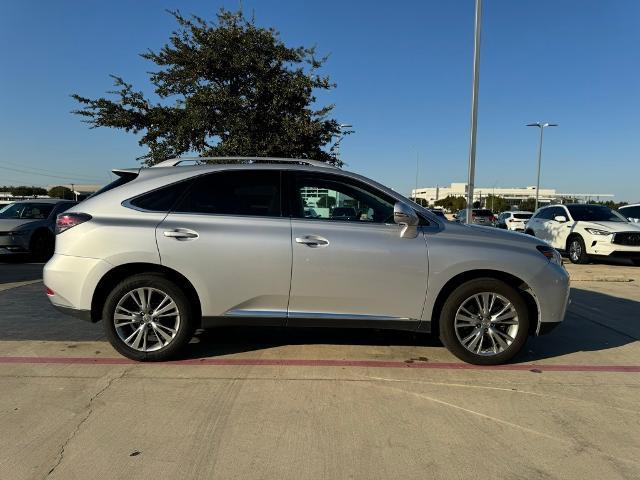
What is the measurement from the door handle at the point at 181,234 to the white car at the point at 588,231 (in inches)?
454

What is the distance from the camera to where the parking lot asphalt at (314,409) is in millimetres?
2961

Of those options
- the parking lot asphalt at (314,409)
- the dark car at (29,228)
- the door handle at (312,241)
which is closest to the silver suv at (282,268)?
the door handle at (312,241)

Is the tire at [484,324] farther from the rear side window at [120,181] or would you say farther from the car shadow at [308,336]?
the rear side window at [120,181]

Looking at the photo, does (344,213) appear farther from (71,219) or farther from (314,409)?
(71,219)

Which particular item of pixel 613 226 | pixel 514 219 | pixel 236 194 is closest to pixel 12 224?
pixel 236 194

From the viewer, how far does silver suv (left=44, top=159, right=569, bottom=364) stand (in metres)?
4.43

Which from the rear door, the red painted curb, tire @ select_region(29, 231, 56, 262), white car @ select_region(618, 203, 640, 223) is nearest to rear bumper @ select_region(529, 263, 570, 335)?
the red painted curb

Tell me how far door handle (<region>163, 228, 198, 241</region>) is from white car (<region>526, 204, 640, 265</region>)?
11539mm

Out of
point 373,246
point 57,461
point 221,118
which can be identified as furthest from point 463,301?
point 221,118

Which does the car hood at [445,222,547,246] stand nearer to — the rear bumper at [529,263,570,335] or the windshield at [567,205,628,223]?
the rear bumper at [529,263,570,335]

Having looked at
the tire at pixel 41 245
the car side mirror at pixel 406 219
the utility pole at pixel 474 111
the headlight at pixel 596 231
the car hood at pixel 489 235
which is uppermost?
the utility pole at pixel 474 111

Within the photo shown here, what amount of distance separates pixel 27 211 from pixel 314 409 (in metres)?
11.9

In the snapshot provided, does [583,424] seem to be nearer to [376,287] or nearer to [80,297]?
[376,287]

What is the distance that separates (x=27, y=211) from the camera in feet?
41.8
